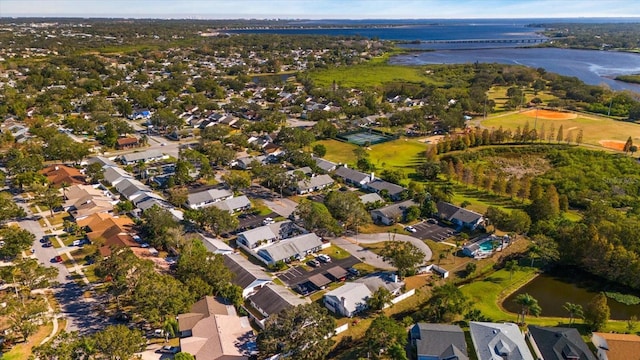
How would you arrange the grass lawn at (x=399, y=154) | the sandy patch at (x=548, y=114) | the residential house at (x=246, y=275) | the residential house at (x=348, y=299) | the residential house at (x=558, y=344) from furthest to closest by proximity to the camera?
the sandy patch at (x=548, y=114)
the grass lawn at (x=399, y=154)
the residential house at (x=246, y=275)
the residential house at (x=348, y=299)
the residential house at (x=558, y=344)

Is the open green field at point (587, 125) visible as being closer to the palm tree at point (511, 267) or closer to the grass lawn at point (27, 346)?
the palm tree at point (511, 267)

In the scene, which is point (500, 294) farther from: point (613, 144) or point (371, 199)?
point (613, 144)

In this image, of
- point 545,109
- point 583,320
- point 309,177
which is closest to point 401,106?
point 545,109

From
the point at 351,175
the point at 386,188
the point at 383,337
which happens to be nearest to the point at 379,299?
the point at 383,337

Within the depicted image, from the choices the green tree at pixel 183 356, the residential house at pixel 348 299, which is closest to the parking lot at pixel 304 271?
the residential house at pixel 348 299

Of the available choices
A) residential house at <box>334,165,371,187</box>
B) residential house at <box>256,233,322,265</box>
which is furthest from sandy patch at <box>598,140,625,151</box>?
residential house at <box>256,233,322,265</box>

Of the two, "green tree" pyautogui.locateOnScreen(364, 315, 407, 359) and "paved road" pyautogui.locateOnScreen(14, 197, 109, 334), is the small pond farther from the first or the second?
"paved road" pyautogui.locateOnScreen(14, 197, 109, 334)
